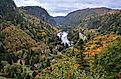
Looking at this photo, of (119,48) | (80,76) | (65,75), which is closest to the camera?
(80,76)

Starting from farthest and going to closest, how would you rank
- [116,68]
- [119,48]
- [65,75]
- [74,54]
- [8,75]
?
[74,54] < [8,75] < [119,48] < [116,68] < [65,75]

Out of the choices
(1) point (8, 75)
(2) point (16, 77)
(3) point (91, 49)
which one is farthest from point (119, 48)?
(3) point (91, 49)

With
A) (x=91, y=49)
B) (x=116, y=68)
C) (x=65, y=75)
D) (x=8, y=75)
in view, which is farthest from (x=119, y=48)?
(x=91, y=49)

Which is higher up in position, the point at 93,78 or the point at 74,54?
the point at 93,78

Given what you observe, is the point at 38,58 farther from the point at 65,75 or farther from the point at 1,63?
the point at 65,75

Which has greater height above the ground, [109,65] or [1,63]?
[109,65]

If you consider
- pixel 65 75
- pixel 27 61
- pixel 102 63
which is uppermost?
pixel 65 75

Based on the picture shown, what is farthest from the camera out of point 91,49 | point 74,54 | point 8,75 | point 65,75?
point 91,49

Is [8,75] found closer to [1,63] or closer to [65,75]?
[1,63]

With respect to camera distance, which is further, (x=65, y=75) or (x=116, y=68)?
(x=116, y=68)
